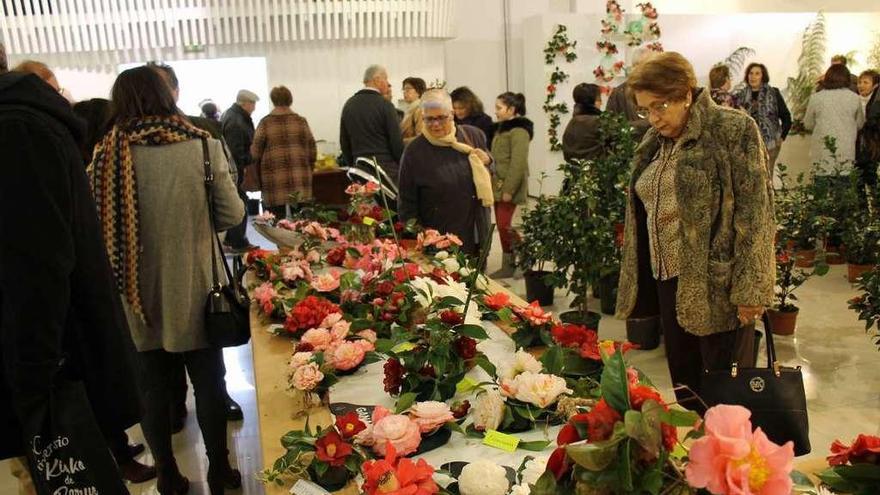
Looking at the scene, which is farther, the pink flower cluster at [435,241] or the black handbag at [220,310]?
the pink flower cluster at [435,241]

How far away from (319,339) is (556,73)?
761 centimetres

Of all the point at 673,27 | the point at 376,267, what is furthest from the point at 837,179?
the point at 376,267

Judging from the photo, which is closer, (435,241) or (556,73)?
(435,241)

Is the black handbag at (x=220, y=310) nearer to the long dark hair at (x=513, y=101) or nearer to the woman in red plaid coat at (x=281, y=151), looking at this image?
the woman in red plaid coat at (x=281, y=151)

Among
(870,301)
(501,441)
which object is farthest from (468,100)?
(501,441)

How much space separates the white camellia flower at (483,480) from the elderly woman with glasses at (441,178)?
235 cm

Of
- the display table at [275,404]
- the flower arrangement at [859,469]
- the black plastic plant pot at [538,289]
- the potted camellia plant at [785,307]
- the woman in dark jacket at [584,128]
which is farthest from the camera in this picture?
the woman in dark jacket at [584,128]

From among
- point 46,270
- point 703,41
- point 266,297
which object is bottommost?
point 266,297

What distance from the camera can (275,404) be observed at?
1.87 metres

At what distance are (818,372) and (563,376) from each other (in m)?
2.85

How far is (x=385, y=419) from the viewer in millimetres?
1456

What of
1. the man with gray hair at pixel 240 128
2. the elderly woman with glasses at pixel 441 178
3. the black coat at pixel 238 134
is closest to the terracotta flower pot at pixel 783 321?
the elderly woman with glasses at pixel 441 178

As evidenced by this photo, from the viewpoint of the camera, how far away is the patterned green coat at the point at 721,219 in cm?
222

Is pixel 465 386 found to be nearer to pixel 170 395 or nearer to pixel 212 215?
pixel 212 215
